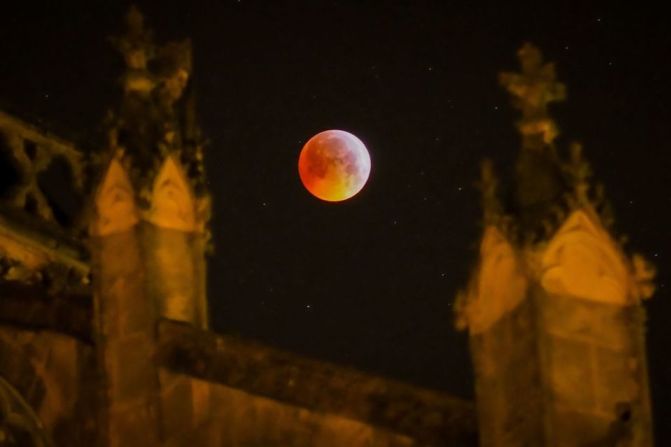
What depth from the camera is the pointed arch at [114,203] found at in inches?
A: 349

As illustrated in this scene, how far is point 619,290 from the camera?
7039mm

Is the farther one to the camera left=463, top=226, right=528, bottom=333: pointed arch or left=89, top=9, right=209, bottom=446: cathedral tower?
left=89, top=9, right=209, bottom=446: cathedral tower

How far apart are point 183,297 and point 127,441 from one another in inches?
38.0

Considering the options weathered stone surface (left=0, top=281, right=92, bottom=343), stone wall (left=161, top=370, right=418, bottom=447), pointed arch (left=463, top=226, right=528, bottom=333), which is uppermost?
weathered stone surface (left=0, top=281, right=92, bottom=343)

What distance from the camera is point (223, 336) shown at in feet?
27.9

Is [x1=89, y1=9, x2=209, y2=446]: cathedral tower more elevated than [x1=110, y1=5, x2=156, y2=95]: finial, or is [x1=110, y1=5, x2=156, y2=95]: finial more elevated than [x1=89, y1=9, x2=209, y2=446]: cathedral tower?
[x1=110, y1=5, x2=156, y2=95]: finial

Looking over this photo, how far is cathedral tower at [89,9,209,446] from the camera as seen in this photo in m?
8.55

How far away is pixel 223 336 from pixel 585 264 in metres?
2.32

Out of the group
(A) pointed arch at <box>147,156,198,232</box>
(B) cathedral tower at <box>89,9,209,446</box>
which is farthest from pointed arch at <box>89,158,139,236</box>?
(A) pointed arch at <box>147,156,198,232</box>

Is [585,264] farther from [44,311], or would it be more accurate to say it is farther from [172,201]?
[44,311]

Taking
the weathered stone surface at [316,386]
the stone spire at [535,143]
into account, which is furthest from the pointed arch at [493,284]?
the weathered stone surface at [316,386]

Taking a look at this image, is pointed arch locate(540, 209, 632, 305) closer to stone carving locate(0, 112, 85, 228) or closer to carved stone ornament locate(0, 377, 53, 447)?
carved stone ornament locate(0, 377, 53, 447)

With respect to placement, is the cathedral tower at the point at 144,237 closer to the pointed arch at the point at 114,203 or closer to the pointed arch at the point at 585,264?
the pointed arch at the point at 114,203

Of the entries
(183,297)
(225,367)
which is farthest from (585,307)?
(183,297)
